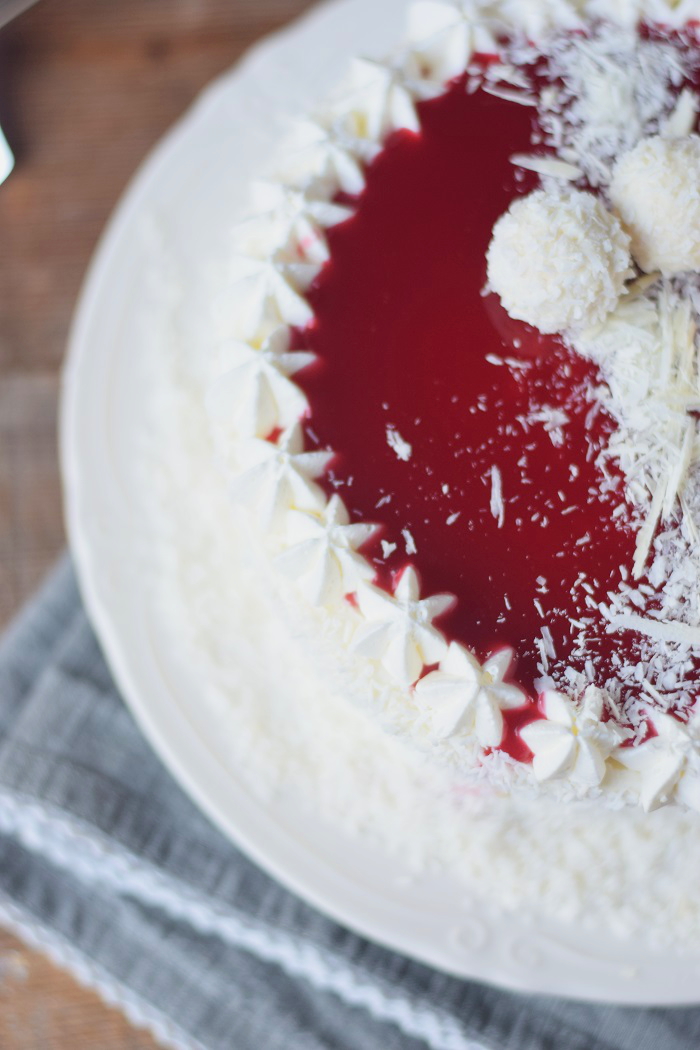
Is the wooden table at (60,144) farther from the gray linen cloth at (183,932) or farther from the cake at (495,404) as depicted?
the cake at (495,404)

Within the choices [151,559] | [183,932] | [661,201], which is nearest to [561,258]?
[661,201]

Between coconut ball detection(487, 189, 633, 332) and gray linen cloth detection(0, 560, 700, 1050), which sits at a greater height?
coconut ball detection(487, 189, 633, 332)

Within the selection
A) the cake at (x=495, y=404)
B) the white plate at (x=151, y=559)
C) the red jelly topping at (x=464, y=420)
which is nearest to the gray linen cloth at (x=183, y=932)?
the white plate at (x=151, y=559)

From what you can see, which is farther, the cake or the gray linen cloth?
the gray linen cloth

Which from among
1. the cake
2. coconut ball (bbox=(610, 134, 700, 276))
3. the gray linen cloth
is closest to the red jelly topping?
the cake

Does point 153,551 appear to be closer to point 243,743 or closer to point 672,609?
point 243,743

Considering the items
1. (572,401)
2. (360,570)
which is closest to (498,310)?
(572,401)

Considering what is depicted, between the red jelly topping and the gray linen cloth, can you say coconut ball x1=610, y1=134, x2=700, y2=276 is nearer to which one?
the red jelly topping
